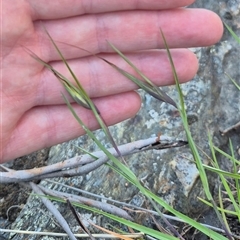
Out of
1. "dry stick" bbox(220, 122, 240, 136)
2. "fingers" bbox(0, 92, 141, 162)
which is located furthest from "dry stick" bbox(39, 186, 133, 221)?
"dry stick" bbox(220, 122, 240, 136)

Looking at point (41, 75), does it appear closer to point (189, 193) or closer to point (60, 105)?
point (60, 105)

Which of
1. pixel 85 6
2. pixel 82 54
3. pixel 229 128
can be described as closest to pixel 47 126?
pixel 82 54

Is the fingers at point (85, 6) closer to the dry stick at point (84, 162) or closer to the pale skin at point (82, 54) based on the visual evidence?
the pale skin at point (82, 54)

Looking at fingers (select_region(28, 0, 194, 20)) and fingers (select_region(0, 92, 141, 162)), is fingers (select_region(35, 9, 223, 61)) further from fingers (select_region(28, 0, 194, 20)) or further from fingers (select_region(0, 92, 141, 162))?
fingers (select_region(0, 92, 141, 162))

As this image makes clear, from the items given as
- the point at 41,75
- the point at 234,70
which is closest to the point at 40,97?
the point at 41,75

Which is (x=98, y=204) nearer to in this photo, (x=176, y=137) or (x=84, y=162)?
(x=84, y=162)

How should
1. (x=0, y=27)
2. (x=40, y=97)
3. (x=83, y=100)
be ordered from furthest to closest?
(x=40, y=97) → (x=0, y=27) → (x=83, y=100)
